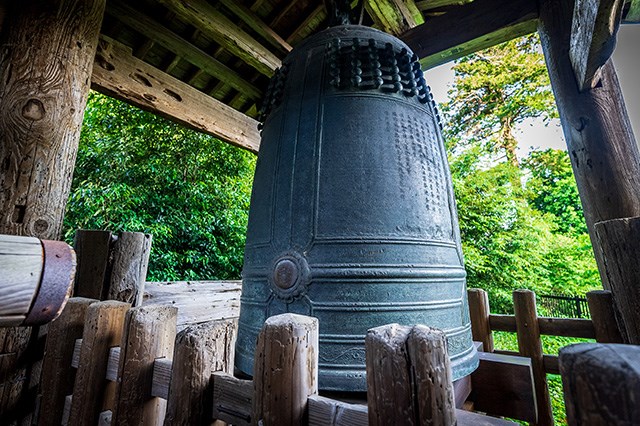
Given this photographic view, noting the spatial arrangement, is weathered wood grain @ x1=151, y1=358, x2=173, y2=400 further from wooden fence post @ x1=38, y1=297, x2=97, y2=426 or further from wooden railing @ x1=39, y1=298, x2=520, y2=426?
wooden fence post @ x1=38, y1=297, x2=97, y2=426

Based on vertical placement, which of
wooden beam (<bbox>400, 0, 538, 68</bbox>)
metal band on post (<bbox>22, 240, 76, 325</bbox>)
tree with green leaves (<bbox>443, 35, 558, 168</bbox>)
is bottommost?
metal band on post (<bbox>22, 240, 76, 325</bbox>)

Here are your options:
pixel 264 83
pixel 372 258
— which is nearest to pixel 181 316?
pixel 372 258

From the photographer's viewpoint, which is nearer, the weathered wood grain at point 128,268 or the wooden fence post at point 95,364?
the wooden fence post at point 95,364

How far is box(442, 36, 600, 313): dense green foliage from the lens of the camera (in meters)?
7.60

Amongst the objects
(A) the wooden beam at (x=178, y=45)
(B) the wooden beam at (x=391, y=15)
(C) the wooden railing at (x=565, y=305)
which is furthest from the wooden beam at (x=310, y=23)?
(C) the wooden railing at (x=565, y=305)

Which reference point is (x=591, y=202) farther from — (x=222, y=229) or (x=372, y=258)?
(x=222, y=229)

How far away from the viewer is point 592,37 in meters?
1.37

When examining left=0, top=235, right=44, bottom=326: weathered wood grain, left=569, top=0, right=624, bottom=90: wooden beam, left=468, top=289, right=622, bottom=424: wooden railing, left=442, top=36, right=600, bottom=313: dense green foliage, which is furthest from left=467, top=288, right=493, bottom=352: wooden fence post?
left=442, top=36, right=600, bottom=313: dense green foliage

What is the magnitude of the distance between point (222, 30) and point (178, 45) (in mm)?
462

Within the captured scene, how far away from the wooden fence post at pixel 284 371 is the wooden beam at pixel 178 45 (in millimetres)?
2621

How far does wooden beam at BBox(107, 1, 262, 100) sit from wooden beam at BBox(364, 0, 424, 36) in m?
1.37

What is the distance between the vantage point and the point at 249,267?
153 cm

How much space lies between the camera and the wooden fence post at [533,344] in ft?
6.84

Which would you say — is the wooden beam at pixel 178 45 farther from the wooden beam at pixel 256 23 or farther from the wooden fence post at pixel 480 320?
the wooden fence post at pixel 480 320
